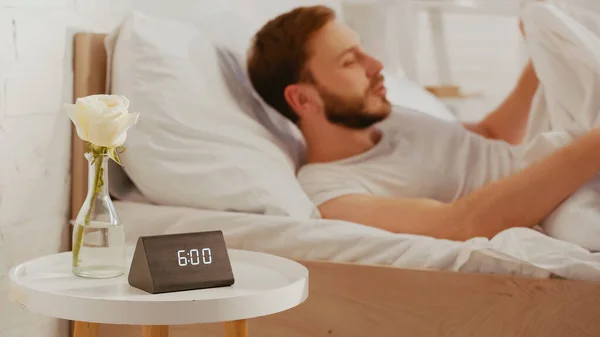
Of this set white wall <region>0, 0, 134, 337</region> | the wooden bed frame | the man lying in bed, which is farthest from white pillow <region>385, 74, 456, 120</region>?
white wall <region>0, 0, 134, 337</region>

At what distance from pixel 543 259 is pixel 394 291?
0.26 meters

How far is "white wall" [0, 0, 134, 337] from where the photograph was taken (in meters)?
1.52

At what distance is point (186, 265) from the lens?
1197 millimetres

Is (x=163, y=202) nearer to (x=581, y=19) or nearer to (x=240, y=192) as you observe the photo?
(x=240, y=192)

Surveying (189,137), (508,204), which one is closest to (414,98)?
(508,204)

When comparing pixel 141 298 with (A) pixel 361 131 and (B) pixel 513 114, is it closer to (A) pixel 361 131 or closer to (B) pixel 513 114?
(A) pixel 361 131

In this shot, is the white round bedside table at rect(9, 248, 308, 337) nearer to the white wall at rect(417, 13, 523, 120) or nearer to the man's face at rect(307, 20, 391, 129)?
the man's face at rect(307, 20, 391, 129)

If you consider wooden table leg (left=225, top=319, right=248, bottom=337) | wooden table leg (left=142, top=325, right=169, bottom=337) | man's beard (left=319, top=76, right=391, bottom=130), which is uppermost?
man's beard (left=319, top=76, right=391, bottom=130)

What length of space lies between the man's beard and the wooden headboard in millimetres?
508

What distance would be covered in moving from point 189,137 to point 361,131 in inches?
16.2

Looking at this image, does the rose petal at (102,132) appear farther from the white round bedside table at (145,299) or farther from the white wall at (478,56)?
the white wall at (478,56)

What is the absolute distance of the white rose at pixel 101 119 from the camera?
1213 millimetres

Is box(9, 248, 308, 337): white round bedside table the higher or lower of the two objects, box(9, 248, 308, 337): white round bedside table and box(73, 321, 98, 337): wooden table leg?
the higher

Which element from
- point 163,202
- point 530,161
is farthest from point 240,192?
point 530,161
